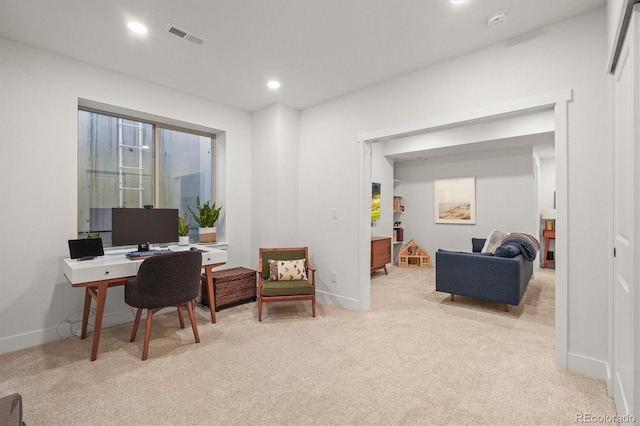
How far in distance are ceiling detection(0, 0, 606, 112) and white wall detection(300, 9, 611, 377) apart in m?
0.13

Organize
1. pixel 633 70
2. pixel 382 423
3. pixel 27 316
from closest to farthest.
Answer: pixel 633 70
pixel 382 423
pixel 27 316

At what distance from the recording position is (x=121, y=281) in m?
2.74

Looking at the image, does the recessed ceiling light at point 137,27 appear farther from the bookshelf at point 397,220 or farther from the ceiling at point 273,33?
the bookshelf at point 397,220

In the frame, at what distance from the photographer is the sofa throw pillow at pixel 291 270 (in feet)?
11.8

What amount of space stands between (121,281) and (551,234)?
734 cm

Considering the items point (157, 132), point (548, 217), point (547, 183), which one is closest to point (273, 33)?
point (157, 132)

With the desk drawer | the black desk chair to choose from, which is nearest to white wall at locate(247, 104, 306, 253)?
the black desk chair

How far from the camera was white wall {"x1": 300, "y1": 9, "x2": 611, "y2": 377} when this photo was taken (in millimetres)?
2201

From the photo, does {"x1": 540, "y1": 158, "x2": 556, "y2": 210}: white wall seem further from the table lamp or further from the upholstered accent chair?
the upholstered accent chair

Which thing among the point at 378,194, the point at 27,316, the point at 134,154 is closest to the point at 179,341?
the point at 27,316

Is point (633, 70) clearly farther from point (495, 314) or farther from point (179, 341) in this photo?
point (179, 341)

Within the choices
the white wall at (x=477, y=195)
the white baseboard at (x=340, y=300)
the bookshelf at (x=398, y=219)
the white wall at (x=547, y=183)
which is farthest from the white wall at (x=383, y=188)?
the white wall at (x=547, y=183)

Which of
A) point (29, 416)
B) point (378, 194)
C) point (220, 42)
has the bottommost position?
point (29, 416)

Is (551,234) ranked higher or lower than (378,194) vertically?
lower
